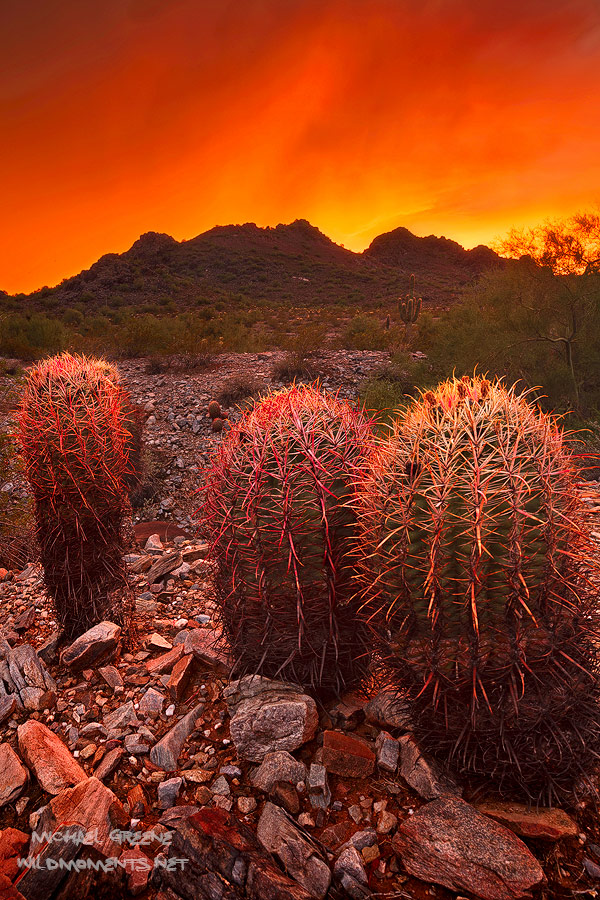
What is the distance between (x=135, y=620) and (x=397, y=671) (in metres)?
2.98

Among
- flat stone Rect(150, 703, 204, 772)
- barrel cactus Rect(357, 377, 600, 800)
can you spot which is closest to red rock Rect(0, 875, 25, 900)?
flat stone Rect(150, 703, 204, 772)

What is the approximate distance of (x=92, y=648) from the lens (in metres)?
3.96

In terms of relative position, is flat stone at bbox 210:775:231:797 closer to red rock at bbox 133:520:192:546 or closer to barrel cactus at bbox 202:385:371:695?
barrel cactus at bbox 202:385:371:695

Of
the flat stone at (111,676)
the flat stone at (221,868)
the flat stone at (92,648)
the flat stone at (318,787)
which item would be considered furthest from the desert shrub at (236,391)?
the flat stone at (221,868)

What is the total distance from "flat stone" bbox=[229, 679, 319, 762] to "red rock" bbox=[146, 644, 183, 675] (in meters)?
1.09

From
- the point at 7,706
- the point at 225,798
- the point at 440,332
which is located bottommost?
the point at 225,798

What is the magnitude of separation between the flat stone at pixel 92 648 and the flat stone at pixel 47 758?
62 centimetres

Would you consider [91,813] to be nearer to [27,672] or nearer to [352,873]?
[352,873]

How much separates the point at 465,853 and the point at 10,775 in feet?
8.55

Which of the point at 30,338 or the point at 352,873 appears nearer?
the point at 352,873

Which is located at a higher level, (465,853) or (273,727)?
(273,727)

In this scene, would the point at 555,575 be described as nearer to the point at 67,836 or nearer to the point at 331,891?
the point at 331,891

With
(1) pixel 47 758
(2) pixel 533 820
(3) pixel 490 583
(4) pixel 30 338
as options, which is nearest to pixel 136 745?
(1) pixel 47 758

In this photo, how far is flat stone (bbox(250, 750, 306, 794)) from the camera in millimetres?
2732
